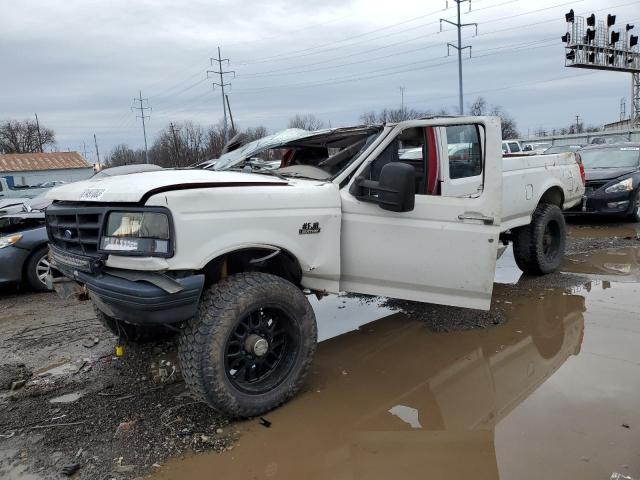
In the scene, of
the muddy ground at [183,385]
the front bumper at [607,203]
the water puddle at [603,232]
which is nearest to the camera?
the muddy ground at [183,385]

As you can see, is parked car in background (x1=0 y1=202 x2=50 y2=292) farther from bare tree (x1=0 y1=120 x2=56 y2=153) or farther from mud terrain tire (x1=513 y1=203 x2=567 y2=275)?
bare tree (x1=0 y1=120 x2=56 y2=153)

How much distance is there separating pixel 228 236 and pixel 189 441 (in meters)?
1.26

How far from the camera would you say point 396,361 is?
426 centimetres

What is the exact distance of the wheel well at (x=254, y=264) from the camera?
11.2 feet

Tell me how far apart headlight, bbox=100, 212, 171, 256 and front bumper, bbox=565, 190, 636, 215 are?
9.07m

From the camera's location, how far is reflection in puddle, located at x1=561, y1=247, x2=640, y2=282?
6.59 meters

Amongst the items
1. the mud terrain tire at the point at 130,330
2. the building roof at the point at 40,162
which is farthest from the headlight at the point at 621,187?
the building roof at the point at 40,162

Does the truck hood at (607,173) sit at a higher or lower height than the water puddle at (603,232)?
higher

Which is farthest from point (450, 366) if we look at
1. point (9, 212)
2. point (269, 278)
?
point (9, 212)

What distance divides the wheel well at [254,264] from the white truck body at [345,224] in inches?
3.4

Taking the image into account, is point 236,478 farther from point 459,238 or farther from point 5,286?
point 5,286

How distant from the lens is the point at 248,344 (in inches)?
130

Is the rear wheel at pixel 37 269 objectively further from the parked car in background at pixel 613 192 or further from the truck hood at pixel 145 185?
the parked car in background at pixel 613 192

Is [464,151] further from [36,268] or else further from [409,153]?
[36,268]
